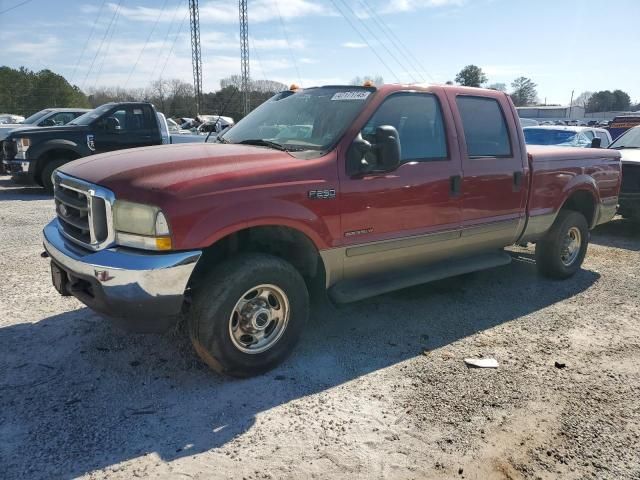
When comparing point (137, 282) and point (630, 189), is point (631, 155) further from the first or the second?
point (137, 282)

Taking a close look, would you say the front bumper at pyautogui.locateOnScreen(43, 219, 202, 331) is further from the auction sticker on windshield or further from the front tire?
the auction sticker on windshield

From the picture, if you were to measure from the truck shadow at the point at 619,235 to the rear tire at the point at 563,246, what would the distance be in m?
2.18

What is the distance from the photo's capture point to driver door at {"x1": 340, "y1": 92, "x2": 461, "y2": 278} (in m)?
3.81

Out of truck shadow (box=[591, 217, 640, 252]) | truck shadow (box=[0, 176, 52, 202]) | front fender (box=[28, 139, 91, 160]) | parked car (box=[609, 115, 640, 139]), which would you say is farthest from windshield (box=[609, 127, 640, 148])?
parked car (box=[609, 115, 640, 139])

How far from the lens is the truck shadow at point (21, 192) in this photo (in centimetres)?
1073

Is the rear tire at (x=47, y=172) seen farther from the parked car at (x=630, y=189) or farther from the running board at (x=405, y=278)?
the parked car at (x=630, y=189)

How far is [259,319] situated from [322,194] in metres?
0.95

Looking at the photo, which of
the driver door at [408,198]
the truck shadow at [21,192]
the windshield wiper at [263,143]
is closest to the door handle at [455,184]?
the driver door at [408,198]

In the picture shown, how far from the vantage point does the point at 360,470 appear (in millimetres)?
2613

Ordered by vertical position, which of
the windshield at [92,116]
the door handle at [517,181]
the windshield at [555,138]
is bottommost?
the door handle at [517,181]

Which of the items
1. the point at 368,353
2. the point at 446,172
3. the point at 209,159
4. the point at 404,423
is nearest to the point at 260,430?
the point at 404,423

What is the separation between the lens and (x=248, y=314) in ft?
11.3

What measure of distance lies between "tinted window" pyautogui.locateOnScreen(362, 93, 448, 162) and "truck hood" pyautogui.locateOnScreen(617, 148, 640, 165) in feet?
17.8

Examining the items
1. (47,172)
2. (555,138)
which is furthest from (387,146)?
(555,138)
